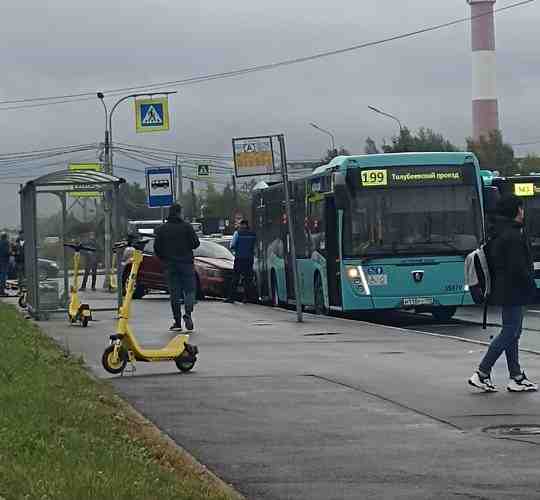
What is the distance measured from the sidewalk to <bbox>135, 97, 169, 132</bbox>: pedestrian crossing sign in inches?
977

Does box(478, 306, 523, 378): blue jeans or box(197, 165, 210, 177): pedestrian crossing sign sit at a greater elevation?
box(197, 165, 210, 177): pedestrian crossing sign

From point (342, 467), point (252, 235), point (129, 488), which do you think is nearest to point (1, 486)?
point (129, 488)

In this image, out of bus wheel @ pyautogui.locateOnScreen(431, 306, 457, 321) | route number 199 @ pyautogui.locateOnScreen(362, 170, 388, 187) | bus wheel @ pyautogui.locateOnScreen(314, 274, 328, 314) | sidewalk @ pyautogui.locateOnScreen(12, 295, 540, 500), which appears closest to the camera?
sidewalk @ pyautogui.locateOnScreen(12, 295, 540, 500)

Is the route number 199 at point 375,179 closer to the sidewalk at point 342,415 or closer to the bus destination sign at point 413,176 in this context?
the bus destination sign at point 413,176

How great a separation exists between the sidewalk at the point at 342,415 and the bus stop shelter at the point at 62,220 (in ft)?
16.3

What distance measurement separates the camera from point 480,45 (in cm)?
10912

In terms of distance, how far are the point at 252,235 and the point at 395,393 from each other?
63.3 feet

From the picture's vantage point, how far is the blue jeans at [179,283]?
21.4m

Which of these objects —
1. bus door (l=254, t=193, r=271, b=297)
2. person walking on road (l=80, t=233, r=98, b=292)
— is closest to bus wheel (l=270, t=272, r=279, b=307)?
bus door (l=254, t=193, r=271, b=297)

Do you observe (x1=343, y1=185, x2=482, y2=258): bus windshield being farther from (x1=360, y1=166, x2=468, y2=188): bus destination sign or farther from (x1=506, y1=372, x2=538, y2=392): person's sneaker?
(x1=506, y1=372, x2=538, y2=392): person's sneaker

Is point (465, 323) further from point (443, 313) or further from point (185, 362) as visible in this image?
point (185, 362)

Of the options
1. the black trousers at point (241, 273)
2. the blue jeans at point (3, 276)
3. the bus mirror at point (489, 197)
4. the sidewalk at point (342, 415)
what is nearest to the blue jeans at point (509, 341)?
the sidewalk at point (342, 415)

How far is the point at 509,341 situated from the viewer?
13156 millimetres

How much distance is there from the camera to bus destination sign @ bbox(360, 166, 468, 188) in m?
24.8
